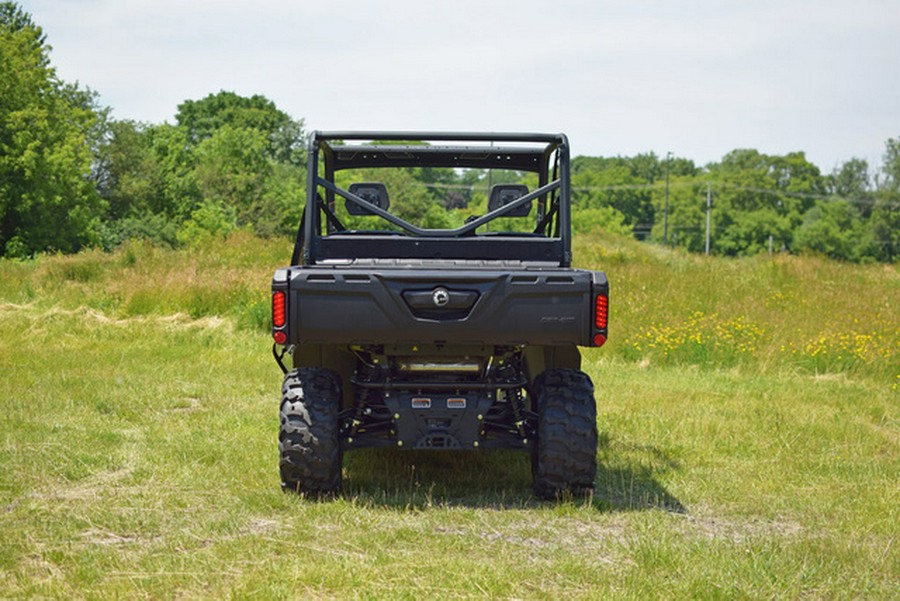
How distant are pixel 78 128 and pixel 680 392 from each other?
164 ft

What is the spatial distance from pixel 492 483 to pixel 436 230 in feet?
5.27

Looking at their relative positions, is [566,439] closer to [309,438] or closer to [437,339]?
[437,339]

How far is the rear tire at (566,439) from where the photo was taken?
6.21 m

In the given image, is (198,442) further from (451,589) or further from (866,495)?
(866,495)

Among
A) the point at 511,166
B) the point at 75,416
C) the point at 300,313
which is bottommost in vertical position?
the point at 75,416

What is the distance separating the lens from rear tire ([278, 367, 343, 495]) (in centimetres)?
616

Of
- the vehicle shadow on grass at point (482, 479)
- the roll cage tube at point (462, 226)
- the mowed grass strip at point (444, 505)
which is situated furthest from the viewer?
the roll cage tube at point (462, 226)

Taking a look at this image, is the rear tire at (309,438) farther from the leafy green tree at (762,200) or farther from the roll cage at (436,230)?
the leafy green tree at (762,200)

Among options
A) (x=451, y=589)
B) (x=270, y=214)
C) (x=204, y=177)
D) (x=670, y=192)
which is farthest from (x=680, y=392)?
(x=670, y=192)

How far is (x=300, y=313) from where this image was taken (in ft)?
19.5

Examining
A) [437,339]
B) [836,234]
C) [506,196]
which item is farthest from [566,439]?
[836,234]

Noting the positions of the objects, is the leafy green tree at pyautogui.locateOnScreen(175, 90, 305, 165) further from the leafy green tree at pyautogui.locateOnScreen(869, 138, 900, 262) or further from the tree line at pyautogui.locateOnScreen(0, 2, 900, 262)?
the leafy green tree at pyautogui.locateOnScreen(869, 138, 900, 262)

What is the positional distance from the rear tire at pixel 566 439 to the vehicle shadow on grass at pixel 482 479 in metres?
0.11

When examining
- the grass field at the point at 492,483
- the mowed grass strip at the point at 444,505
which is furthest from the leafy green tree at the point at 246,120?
the mowed grass strip at the point at 444,505
